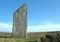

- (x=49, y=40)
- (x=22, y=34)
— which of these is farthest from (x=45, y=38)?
(x=22, y=34)

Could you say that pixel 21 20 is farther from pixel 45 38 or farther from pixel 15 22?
pixel 45 38

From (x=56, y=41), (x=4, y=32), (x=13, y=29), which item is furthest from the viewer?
(x=4, y=32)

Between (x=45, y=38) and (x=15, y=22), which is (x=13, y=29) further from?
(x=45, y=38)

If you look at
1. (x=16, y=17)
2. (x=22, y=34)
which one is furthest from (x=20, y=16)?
(x=22, y=34)

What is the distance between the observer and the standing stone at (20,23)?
66.3ft

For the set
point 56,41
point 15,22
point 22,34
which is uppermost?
point 15,22

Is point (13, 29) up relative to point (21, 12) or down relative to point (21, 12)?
down

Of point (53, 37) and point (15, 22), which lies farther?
point (15, 22)

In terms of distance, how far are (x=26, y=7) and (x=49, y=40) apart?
7800 millimetres

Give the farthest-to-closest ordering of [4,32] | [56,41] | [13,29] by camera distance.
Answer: [4,32], [13,29], [56,41]

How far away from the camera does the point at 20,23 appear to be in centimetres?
2050

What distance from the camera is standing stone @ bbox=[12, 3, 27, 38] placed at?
20219 mm

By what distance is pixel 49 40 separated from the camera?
1406 cm

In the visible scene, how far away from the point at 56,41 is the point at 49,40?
0.59m
